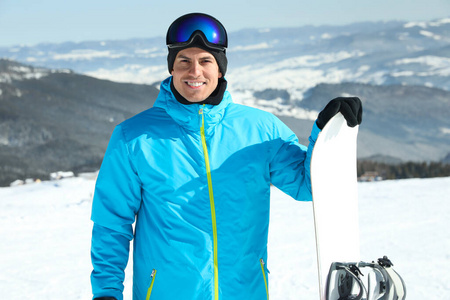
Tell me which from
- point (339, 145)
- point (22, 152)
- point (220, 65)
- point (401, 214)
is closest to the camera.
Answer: point (220, 65)

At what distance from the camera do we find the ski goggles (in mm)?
1566

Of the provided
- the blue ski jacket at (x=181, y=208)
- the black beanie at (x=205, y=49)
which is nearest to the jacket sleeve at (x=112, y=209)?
the blue ski jacket at (x=181, y=208)

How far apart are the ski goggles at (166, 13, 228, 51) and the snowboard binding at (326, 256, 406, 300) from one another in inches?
33.0

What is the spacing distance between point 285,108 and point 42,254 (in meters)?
142

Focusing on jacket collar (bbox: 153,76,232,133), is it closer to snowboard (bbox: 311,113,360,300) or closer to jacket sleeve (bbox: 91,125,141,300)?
jacket sleeve (bbox: 91,125,141,300)

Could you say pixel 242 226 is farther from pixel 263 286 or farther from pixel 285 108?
pixel 285 108

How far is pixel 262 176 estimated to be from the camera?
1.60m

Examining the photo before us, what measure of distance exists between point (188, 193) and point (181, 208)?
0.17 feet

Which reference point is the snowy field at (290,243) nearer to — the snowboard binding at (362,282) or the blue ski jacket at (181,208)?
the snowboard binding at (362,282)

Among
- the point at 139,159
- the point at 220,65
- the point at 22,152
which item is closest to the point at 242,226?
the point at 139,159

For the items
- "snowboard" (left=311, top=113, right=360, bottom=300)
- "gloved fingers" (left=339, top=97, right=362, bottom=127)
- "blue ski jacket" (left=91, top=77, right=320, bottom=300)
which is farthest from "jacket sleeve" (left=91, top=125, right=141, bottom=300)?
"gloved fingers" (left=339, top=97, right=362, bottom=127)

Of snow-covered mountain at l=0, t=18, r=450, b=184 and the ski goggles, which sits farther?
snow-covered mountain at l=0, t=18, r=450, b=184

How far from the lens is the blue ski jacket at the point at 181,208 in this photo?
1520mm

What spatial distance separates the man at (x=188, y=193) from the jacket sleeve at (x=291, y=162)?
2.1 inches
